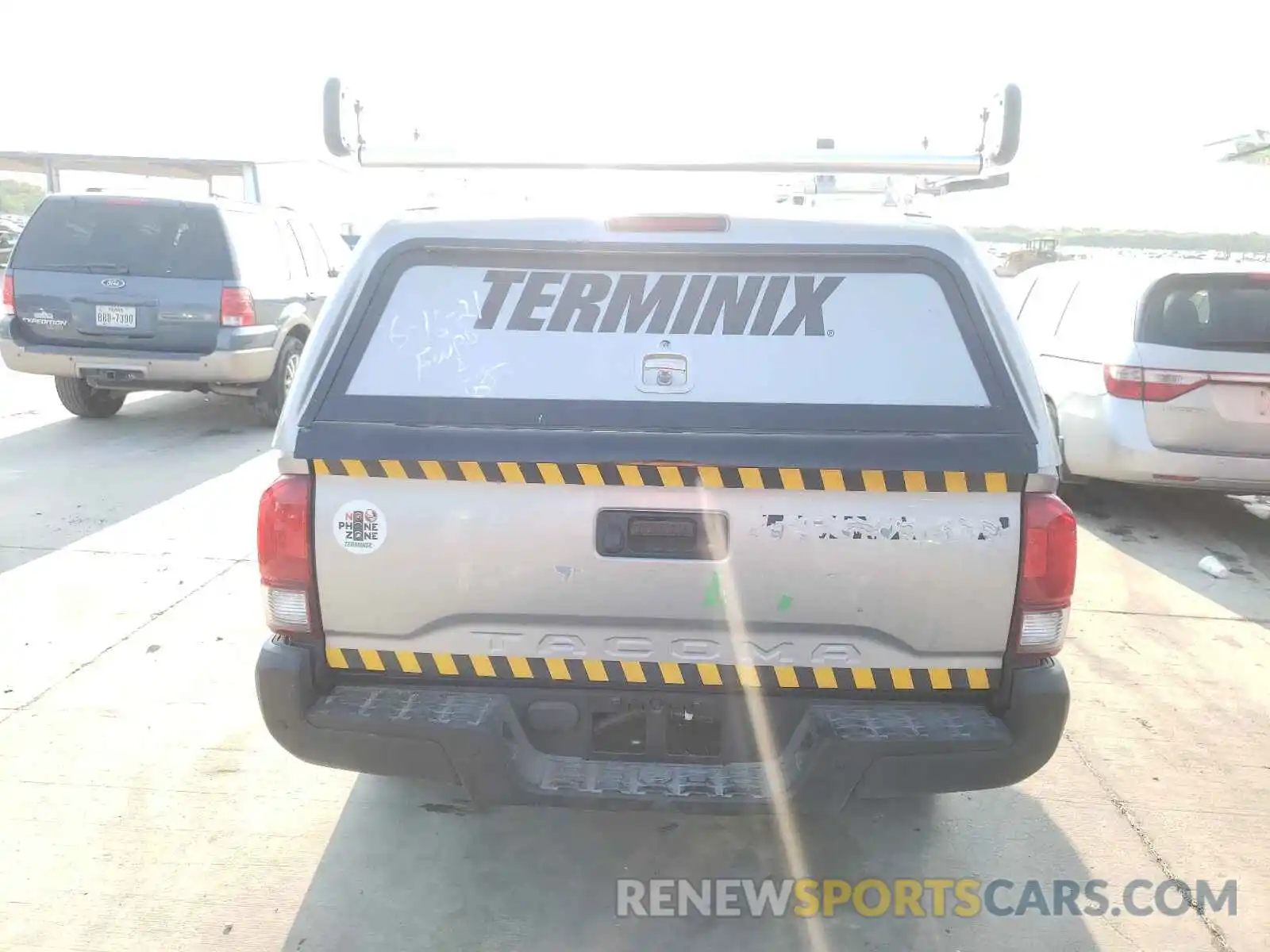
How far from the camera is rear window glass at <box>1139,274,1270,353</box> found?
20.3 feet

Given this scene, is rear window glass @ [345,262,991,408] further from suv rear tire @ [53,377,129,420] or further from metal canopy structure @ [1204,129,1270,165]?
metal canopy structure @ [1204,129,1270,165]

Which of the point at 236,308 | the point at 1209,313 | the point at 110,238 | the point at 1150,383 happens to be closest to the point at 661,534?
the point at 1150,383

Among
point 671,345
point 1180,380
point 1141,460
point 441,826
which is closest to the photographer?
point 671,345

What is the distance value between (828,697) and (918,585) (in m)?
0.39

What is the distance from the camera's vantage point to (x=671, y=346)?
2.58 meters

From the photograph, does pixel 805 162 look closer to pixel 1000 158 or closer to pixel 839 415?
pixel 1000 158

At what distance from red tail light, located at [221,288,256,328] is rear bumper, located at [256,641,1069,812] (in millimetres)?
6478

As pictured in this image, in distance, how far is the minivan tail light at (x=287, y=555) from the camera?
2529mm

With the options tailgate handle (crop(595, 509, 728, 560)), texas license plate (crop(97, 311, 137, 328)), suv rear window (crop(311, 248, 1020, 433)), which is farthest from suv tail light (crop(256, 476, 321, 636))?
texas license plate (crop(97, 311, 137, 328))

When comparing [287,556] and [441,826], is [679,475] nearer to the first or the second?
[287,556]

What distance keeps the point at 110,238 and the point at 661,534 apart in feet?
24.4

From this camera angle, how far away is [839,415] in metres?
2.52

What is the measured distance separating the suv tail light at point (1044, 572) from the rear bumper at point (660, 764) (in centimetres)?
11

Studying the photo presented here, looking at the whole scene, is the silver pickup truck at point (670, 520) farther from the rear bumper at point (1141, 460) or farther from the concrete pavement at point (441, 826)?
the rear bumper at point (1141, 460)
